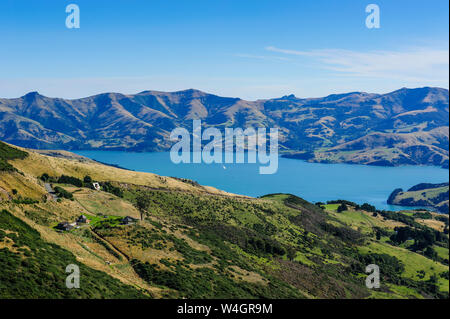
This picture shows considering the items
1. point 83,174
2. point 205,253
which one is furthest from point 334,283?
point 83,174

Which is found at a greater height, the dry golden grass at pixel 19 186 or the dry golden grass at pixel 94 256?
the dry golden grass at pixel 19 186

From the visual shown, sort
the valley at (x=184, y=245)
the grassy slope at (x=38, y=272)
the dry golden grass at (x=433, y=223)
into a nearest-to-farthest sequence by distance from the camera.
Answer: the grassy slope at (x=38, y=272) < the valley at (x=184, y=245) < the dry golden grass at (x=433, y=223)

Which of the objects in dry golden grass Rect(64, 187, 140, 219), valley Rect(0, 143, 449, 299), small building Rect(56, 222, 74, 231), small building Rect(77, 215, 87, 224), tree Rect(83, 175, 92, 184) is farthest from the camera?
tree Rect(83, 175, 92, 184)

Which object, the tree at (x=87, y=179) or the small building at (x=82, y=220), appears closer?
the small building at (x=82, y=220)

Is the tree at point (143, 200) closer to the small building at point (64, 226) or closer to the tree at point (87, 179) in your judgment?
the tree at point (87, 179)

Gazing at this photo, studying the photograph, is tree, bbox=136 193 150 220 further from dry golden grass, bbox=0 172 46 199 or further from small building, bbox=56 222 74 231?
small building, bbox=56 222 74 231

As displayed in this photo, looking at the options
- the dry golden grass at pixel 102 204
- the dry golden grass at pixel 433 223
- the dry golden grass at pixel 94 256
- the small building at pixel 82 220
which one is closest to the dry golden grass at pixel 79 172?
the dry golden grass at pixel 102 204

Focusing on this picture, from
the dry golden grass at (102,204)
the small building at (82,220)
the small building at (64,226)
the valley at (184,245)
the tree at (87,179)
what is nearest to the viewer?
the valley at (184,245)

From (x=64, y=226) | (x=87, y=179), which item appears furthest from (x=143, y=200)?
(x=64, y=226)

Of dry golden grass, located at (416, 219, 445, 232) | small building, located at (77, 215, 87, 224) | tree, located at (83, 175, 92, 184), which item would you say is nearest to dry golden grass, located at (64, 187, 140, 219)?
small building, located at (77, 215, 87, 224)
